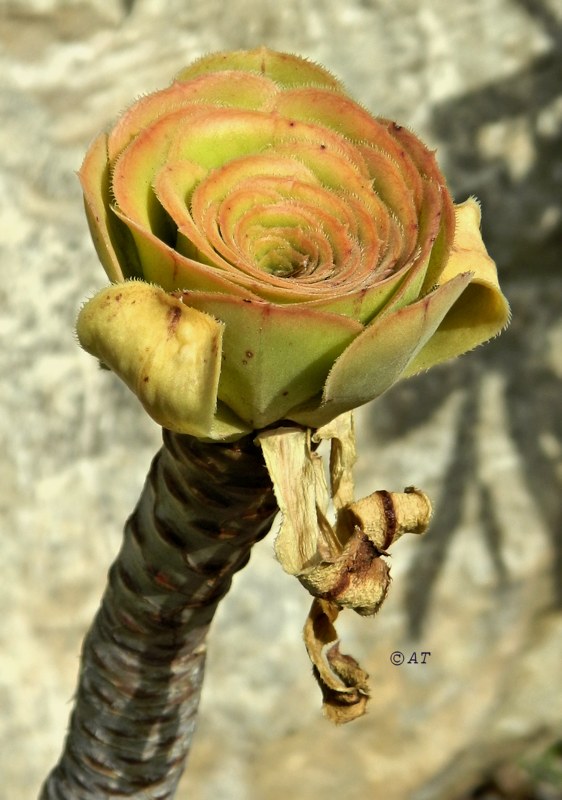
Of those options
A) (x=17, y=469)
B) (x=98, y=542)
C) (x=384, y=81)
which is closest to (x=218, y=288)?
(x=17, y=469)

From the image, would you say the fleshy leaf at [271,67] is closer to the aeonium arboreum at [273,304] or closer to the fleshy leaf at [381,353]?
the aeonium arboreum at [273,304]

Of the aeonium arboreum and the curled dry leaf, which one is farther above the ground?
the aeonium arboreum

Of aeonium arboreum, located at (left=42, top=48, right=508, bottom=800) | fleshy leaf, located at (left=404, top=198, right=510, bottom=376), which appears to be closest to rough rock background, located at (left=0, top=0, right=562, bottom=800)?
aeonium arboreum, located at (left=42, top=48, right=508, bottom=800)

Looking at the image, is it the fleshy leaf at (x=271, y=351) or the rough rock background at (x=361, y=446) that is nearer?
the fleshy leaf at (x=271, y=351)

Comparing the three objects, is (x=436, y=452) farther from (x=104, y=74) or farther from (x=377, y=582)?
(x=377, y=582)

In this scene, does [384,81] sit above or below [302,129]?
above

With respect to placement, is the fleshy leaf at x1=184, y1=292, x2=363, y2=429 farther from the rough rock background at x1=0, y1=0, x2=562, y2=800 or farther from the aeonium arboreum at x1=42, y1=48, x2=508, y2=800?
the rough rock background at x1=0, y1=0, x2=562, y2=800

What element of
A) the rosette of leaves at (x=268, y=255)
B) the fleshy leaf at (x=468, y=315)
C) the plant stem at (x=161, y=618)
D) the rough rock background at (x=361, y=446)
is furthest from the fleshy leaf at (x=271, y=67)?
the rough rock background at (x=361, y=446)

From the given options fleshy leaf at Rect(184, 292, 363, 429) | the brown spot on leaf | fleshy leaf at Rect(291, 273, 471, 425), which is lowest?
fleshy leaf at Rect(291, 273, 471, 425)
